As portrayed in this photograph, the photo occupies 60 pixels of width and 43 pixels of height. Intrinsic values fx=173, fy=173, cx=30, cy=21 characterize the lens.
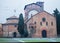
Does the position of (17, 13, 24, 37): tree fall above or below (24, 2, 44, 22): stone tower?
below

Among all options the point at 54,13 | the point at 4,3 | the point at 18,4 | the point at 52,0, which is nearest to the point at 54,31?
the point at 54,13

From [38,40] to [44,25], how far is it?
27 centimetres

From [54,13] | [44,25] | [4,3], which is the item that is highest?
[4,3]

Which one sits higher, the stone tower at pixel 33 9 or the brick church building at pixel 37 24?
the stone tower at pixel 33 9

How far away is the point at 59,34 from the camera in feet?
9.43

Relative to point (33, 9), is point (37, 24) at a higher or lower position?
lower

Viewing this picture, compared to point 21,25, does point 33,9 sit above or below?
above

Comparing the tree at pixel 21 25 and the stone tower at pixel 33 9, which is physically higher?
the stone tower at pixel 33 9

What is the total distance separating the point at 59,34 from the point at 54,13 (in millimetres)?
358

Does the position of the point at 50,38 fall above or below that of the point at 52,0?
below

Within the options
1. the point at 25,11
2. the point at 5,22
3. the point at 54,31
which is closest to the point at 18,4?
the point at 25,11

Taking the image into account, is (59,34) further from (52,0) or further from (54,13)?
(52,0)

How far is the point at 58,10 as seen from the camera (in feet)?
9.52

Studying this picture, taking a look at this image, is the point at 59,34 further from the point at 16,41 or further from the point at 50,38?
the point at 16,41
